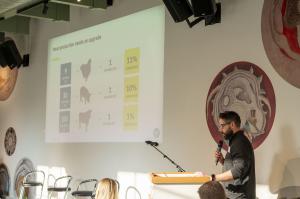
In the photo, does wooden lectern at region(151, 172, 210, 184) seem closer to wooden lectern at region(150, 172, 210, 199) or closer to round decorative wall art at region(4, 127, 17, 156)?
wooden lectern at region(150, 172, 210, 199)

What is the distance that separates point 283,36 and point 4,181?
257 inches

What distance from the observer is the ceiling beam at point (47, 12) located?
25.1ft

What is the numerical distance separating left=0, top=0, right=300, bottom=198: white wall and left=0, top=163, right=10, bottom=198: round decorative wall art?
4.81 ft

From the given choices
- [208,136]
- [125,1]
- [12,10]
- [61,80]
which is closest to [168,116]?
[208,136]

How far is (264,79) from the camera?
477 cm

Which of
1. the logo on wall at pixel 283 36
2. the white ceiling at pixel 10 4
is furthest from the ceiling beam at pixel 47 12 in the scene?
the logo on wall at pixel 283 36

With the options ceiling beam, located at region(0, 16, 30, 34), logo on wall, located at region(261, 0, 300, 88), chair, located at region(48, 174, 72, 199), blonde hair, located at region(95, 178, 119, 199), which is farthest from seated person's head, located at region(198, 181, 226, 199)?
ceiling beam, located at region(0, 16, 30, 34)

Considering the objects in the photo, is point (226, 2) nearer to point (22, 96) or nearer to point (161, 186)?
point (161, 186)

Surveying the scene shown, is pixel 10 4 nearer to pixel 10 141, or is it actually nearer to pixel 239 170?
pixel 10 141

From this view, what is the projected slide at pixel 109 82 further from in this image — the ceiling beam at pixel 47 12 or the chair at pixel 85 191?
the chair at pixel 85 191

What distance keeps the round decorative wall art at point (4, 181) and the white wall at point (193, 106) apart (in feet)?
4.81

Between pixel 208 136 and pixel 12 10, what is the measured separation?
14.6ft

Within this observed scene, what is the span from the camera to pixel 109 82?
691 centimetres

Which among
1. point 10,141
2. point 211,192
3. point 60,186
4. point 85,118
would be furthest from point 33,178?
point 211,192
